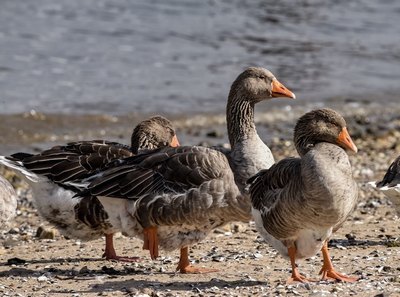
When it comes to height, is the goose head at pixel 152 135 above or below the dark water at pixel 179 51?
above

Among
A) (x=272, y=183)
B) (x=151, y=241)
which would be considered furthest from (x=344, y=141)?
(x=151, y=241)

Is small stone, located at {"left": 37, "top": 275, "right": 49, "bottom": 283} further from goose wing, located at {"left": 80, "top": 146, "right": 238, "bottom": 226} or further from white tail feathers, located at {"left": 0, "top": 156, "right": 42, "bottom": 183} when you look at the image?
white tail feathers, located at {"left": 0, "top": 156, "right": 42, "bottom": 183}

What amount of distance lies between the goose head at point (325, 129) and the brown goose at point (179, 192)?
0.78 m

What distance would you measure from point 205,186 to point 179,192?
0.25 meters

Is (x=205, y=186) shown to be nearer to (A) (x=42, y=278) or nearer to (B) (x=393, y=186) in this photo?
(A) (x=42, y=278)

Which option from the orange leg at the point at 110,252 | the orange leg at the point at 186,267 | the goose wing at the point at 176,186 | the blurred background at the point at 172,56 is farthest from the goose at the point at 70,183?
the blurred background at the point at 172,56

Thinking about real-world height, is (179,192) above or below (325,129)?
below

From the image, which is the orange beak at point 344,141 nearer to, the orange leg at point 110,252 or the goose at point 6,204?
the orange leg at point 110,252

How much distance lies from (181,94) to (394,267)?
11708 mm

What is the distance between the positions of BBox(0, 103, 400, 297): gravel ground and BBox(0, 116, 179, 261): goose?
1.04 feet

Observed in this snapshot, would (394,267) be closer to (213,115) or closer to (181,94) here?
(213,115)

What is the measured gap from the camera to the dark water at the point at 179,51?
744 inches

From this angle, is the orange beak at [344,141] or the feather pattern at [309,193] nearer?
the feather pattern at [309,193]

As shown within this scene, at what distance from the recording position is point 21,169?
920 cm
